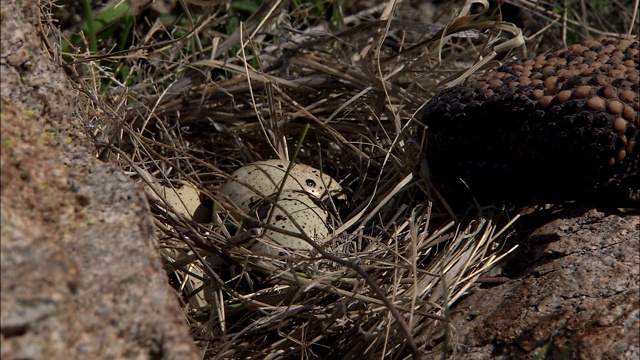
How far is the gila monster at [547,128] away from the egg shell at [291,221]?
0.40 meters

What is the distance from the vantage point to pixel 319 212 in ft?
7.67

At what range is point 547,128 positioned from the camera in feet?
6.68

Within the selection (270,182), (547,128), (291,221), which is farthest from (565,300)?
(270,182)

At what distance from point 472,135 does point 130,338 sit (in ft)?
4.28

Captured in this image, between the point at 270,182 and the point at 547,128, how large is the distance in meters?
0.87

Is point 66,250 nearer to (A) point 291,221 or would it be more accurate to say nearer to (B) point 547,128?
(A) point 291,221

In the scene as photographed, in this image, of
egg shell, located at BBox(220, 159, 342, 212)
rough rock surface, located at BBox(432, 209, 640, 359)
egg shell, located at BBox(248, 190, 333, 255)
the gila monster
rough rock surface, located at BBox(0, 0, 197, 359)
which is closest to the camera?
rough rock surface, located at BBox(0, 0, 197, 359)

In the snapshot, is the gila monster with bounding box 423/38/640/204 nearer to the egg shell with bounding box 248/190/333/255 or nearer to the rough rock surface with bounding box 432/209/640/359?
the rough rock surface with bounding box 432/209/640/359

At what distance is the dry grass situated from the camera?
198cm

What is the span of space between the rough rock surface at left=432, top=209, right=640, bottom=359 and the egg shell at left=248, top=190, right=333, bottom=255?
0.51m

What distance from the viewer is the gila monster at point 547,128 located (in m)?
1.98

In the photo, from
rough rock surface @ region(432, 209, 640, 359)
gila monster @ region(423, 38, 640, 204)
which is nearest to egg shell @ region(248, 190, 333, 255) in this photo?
gila monster @ region(423, 38, 640, 204)

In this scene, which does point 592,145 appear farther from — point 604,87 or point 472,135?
point 472,135

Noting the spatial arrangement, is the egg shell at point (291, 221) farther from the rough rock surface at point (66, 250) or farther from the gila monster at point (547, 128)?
the rough rock surface at point (66, 250)
